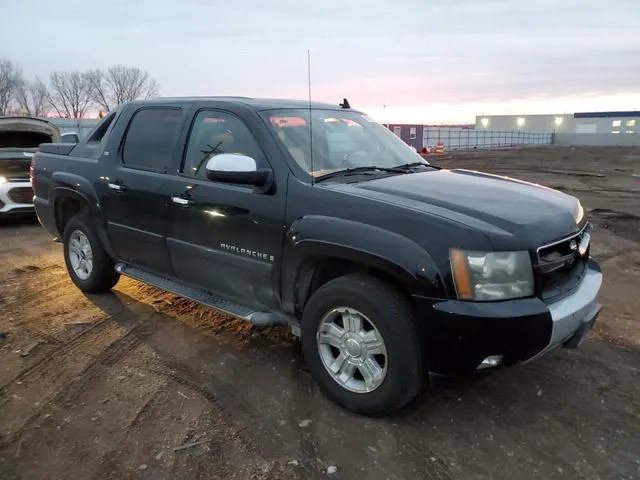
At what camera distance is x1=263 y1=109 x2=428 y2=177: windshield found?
3.71 metres

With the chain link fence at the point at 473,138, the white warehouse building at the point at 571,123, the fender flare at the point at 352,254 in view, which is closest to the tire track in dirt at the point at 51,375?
the fender flare at the point at 352,254

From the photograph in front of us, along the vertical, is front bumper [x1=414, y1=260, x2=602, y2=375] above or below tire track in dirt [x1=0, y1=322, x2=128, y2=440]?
above

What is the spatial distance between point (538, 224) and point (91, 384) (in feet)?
9.86

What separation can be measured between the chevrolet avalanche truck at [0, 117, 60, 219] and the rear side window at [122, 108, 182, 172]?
570 cm

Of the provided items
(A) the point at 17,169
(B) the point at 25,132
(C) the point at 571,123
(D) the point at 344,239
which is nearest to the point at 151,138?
(D) the point at 344,239

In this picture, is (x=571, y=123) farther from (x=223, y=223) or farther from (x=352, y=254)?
(x=352, y=254)

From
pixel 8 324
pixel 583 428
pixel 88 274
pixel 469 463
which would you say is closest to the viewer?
pixel 469 463

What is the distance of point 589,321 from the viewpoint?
126 inches

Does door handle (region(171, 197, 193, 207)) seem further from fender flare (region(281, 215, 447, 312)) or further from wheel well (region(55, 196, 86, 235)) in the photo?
wheel well (region(55, 196, 86, 235))

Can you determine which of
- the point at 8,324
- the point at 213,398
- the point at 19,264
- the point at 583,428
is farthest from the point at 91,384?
the point at 19,264

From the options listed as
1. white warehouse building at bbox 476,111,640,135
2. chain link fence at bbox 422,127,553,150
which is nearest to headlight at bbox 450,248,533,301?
chain link fence at bbox 422,127,553,150

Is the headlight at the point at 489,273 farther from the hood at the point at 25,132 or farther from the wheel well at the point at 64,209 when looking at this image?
the hood at the point at 25,132

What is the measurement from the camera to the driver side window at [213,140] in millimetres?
3795

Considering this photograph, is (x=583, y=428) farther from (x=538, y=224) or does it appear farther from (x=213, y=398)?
(x=213, y=398)
